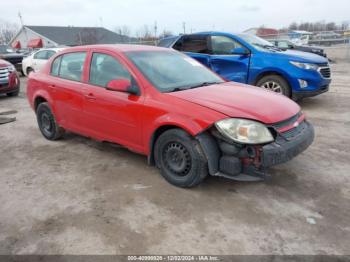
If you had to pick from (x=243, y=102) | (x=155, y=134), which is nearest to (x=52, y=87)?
(x=155, y=134)

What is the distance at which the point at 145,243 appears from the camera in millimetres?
2719

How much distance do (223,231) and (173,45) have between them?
647cm

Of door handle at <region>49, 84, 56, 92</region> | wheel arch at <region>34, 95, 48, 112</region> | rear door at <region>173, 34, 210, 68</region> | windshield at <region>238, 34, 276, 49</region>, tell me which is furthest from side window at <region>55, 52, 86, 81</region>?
windshield at <region>238, 34, 276, 49</region>

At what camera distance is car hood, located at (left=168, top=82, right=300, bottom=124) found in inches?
130

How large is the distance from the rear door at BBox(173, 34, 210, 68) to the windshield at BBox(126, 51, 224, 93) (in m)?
3.16

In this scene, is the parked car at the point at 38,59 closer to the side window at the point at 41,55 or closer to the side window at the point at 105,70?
the side window at the point at 41,55

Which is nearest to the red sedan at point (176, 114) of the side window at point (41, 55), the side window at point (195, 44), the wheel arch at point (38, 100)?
the wheel arch at point (38, 100)

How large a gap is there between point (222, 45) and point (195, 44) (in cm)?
81

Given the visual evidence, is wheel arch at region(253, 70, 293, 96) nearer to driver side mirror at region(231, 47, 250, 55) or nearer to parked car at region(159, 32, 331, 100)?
parked car at region(159, 32, 331, 100)

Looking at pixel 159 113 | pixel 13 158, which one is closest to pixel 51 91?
pixel 13 158

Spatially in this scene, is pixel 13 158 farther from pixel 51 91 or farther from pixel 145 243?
pixel 145 243

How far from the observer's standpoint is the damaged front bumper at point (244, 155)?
3172mm

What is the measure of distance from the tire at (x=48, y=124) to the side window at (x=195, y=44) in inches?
163

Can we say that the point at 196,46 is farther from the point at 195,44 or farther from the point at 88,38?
the point at 88,38
